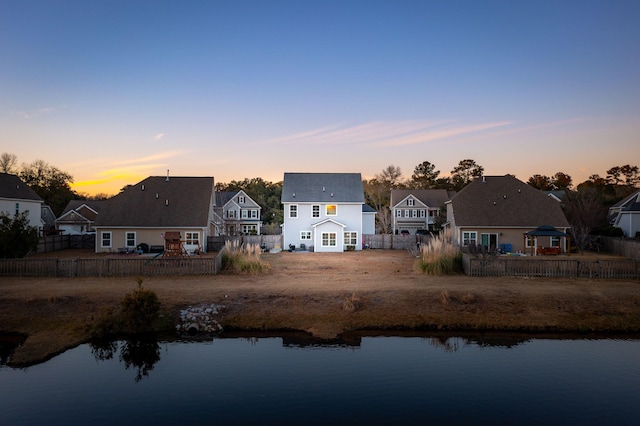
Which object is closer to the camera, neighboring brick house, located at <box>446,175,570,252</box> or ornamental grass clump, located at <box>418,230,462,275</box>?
ornamental grass clump, located at <box>418,230,462,275</box>

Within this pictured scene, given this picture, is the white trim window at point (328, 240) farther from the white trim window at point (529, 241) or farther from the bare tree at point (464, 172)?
the bare tree at point (464, 172)

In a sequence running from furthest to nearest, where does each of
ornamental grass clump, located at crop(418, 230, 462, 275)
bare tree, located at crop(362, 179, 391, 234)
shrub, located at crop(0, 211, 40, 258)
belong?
bare tree, located at crop(362, 179, 391, 234) → shrub, located at crop(0, 211, 40, 258) → ornamental grass clump, located at crop(418, 230, 462, 275)

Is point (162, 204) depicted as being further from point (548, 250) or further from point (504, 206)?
point (548, 250)

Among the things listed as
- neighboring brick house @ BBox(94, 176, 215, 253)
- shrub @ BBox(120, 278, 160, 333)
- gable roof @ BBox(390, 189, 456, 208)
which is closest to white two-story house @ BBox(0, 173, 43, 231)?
neighboring brick house @ BBox(94, 176, 215, 253)

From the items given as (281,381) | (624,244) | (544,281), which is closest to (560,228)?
(624,244)

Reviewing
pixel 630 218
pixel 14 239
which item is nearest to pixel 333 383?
pixel 14 239

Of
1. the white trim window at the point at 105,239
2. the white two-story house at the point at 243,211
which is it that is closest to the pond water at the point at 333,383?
the white trim window at the point at 105,239

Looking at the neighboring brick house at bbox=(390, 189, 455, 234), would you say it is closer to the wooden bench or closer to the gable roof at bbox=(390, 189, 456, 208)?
the gable roof at bbox=(390, 189, 456, 208)
